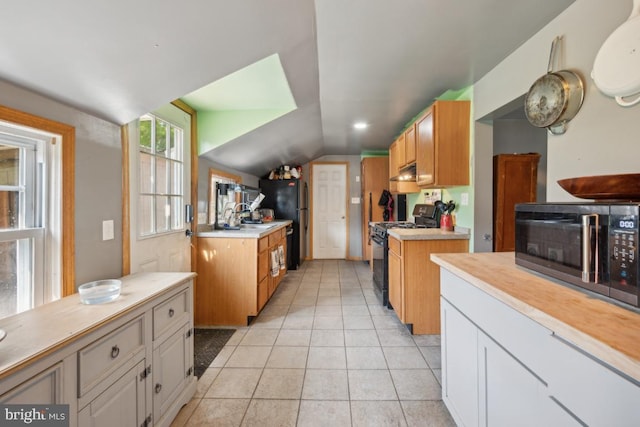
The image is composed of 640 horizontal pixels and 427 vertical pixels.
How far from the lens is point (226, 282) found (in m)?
2.54

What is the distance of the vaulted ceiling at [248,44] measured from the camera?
965 mm

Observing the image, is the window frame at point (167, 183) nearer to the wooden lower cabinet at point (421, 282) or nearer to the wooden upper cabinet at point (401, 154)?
the wooden lower cabinet at point (421, 282)

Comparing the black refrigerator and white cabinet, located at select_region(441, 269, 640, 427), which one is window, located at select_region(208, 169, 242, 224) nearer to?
the black refrigerator

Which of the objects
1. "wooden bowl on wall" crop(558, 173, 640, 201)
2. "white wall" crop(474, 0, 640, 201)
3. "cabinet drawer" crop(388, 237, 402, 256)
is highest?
"white wall" crop(474, 0, 640, 201)

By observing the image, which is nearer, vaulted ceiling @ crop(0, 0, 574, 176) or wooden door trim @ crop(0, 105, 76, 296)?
vaulted ceiling @ crop(0, 0, 574, 176)

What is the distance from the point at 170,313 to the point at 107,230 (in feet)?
2.03

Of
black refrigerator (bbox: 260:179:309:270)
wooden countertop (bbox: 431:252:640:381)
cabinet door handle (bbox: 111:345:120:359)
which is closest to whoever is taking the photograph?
wooden countertop (bbox: 431:252:640:381)

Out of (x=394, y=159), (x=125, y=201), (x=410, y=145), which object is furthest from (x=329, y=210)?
(x=125, y=201)

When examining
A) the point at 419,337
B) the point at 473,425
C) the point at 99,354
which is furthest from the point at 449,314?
the point at 99,354

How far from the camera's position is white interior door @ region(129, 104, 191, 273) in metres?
1.74

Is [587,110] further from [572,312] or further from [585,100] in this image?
[572,312]

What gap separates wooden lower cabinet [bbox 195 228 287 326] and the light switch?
3.39 ft

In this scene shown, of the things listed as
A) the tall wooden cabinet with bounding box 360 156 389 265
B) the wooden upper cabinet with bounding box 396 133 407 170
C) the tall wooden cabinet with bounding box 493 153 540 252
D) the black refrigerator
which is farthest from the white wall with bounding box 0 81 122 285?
the tall wooden cabinet with bounding box 360 156 389 265

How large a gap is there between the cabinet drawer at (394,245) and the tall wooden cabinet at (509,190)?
834mm
